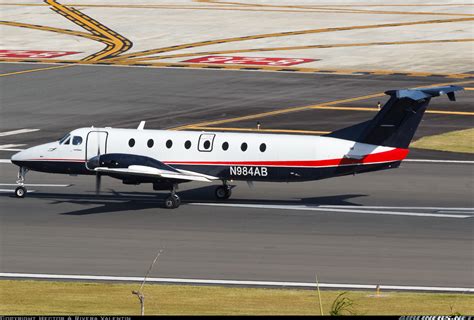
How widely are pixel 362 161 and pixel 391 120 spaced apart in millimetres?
1873

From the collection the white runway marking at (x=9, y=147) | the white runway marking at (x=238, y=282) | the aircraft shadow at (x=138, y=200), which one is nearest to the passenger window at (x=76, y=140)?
the aircraft shadow at (x=138, y=200)

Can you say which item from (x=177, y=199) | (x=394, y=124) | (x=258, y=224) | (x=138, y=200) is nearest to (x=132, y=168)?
(x=177, y=199)

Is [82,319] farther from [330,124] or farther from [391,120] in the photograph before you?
[330,124]

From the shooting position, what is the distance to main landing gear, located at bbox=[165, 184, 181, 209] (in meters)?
44.2

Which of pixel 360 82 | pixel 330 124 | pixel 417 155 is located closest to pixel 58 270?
pixel 417 155

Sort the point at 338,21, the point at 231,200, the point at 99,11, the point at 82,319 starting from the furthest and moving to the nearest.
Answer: the point at 99,11, the point at 338,21, the point at 231,200, the point at 82,319

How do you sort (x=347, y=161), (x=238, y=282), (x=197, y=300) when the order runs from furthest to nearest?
(x=347, y=161) → (x=238, y=282) → (x=197, y=300)

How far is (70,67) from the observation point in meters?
84.2

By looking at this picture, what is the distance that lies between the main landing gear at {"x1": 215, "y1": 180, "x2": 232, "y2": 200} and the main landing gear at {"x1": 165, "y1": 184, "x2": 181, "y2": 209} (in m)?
2.27

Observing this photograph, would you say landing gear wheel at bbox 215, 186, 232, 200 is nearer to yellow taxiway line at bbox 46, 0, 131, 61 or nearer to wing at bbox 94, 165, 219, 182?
wing at bbox 94, 165, 219, 182

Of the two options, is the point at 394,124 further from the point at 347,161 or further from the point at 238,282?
the point at 238,282

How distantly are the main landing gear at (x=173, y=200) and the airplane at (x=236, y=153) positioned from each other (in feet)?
0.13

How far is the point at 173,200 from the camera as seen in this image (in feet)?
145

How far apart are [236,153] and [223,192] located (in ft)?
9.24
